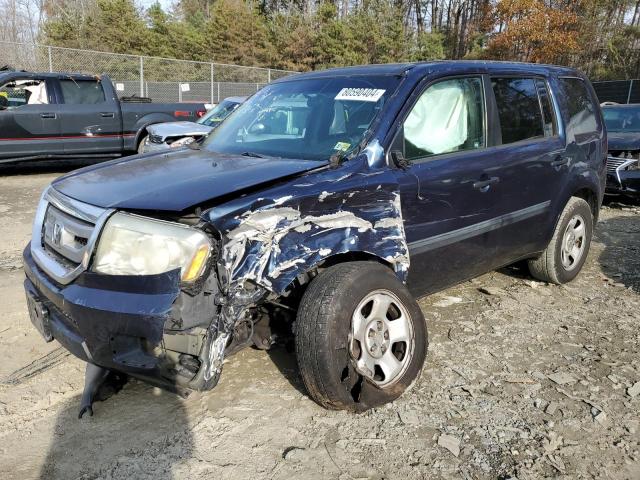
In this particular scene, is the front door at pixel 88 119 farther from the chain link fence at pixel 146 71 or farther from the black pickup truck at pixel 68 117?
the chain link fence at pixel 146 71

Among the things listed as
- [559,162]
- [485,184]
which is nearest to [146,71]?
[559,162]

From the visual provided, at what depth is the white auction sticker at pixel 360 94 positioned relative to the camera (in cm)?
329

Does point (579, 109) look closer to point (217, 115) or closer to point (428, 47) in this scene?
point (217, 115)

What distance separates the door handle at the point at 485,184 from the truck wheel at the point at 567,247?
47.7 inches

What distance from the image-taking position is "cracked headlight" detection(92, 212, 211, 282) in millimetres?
2326

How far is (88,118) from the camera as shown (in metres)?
10.2

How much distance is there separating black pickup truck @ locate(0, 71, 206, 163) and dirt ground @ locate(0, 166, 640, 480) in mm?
6586

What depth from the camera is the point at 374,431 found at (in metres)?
2.73

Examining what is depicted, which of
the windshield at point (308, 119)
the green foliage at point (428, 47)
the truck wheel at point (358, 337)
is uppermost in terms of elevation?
the green foliage at point (428, 47)

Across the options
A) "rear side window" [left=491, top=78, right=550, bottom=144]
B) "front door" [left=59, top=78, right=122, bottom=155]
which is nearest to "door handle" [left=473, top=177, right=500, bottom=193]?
"rear side window" [left=491, top=78, right=550, bottom=144]

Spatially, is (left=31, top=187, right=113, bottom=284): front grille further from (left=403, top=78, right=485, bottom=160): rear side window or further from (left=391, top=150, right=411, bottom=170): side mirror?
(left=403, top=78, right=485, bottom=160): rear side window

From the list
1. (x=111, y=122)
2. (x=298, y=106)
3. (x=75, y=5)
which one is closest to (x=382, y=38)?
(x=75, y=5)

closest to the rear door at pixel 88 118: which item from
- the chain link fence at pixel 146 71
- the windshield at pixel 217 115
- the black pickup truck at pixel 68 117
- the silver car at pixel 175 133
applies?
the black pickup truck at pixel 68 117

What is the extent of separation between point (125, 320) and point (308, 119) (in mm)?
1797
